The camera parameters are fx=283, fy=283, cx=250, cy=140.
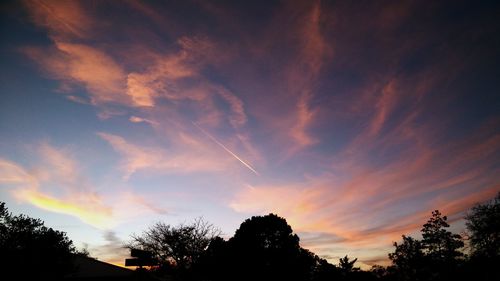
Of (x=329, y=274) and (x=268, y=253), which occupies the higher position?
(x=268, y=253)

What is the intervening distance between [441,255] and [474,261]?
161 ft

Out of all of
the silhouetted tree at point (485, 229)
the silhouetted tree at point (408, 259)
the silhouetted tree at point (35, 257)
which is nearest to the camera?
the silhouetted tree at point (35, 257)

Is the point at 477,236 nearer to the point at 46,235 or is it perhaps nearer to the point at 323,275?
the point at 323,275

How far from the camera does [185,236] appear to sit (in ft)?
163

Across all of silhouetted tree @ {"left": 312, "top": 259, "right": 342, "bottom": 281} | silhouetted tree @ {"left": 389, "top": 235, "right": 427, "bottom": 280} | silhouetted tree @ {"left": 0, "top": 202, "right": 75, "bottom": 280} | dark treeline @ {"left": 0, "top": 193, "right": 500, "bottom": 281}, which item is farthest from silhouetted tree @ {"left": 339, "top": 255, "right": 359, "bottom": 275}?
silhouetted tree @ {"left": 389, "top": 235, "right": 427, "bottom": 280}

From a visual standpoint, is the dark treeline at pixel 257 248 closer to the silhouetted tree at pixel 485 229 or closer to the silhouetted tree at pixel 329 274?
the silhouetted tree at pixel 485 229

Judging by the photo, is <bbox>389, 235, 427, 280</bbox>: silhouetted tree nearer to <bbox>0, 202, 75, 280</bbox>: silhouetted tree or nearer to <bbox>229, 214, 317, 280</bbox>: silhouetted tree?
<bbox>229, 214, 317, 280</bbox>: silhouetted tree

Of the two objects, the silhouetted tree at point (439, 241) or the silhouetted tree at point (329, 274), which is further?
the silhouetted tree at point (439, 241)

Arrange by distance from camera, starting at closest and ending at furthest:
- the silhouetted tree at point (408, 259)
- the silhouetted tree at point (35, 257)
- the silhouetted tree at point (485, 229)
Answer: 1. the silhouetted tree at point (35, 257)
2. the silhouetted tree at point (485, 229)
3. the silhouetted tree at point (408, 259)

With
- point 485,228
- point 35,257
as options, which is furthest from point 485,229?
point 35,257

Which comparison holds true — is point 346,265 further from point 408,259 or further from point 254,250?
point 408,259

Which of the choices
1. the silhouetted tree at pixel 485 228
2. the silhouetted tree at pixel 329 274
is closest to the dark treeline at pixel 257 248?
the silhouetted tree at pixel 485 228

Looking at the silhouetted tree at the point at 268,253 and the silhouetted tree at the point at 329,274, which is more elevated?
the silhouetted tree at the point at 268,253

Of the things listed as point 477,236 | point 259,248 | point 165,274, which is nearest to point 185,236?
point 165,274
